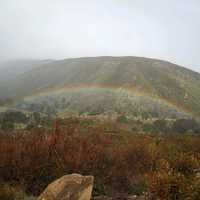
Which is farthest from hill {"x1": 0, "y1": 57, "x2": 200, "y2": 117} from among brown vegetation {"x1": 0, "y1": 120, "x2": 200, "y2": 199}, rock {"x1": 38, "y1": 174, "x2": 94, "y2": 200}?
rock {"x1": 38, "y1": 174, "x2": 94, "y2": 200}

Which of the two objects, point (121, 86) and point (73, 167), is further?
point (121, 86)

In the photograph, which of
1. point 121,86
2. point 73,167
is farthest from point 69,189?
point 121,86

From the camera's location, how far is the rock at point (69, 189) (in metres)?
4.38

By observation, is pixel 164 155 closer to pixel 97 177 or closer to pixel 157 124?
pixel 97 177

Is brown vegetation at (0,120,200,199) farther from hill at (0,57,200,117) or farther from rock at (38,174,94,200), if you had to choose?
hill at (0,57,200,117)

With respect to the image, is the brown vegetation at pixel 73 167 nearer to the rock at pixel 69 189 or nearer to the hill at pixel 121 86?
the rock at pixel 69 189

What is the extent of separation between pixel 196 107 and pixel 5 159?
48.4m

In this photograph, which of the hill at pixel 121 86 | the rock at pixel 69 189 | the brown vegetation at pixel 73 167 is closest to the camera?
the rock at pixel 69 189

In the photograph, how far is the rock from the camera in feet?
14.4

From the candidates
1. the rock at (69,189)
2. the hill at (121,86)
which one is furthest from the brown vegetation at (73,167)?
the hill at (121,86)

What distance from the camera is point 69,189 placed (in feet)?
14.6

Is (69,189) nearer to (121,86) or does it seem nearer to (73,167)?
(73,167)

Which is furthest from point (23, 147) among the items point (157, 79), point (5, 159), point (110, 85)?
point (157, 79)

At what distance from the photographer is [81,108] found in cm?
4766
